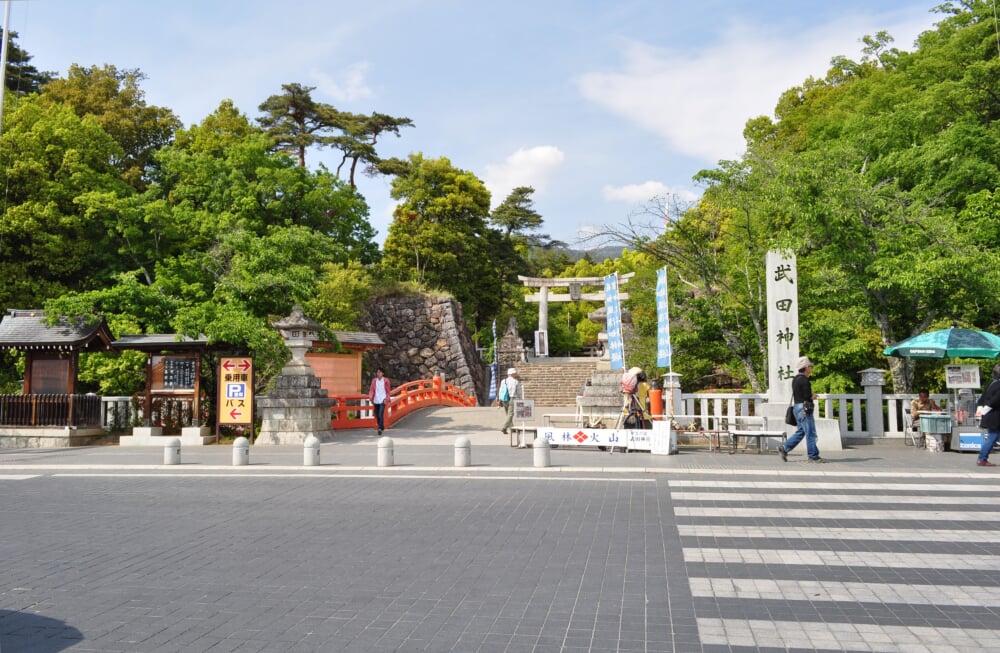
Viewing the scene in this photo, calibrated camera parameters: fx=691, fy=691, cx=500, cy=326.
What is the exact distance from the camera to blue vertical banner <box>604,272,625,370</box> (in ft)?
60.6

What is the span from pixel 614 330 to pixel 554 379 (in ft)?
63.7

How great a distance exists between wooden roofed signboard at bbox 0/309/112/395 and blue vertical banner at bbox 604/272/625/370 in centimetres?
1351

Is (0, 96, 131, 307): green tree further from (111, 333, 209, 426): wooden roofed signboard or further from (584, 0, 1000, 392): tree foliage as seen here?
(584, 0, 1000, 392): tree foliage

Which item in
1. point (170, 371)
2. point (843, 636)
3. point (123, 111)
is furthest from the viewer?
point (123, 111)

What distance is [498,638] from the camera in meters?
4.21

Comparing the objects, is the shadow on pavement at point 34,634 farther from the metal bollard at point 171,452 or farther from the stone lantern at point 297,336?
the stone lantern at point 297,336

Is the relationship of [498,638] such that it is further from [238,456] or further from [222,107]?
[222,107]

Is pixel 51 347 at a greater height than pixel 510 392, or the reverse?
pixel 51 347

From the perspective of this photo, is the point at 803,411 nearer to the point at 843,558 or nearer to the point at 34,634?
the point at 843,558

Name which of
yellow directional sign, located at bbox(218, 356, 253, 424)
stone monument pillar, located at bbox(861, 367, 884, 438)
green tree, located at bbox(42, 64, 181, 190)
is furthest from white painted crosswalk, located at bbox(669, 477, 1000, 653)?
green tree, located at bbox(42, 64, 181, 190)

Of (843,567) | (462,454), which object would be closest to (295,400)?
(462,454)

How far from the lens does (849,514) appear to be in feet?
25.8

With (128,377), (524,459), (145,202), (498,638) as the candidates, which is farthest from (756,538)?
(145,202)

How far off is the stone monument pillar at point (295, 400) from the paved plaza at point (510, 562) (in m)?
6.11
